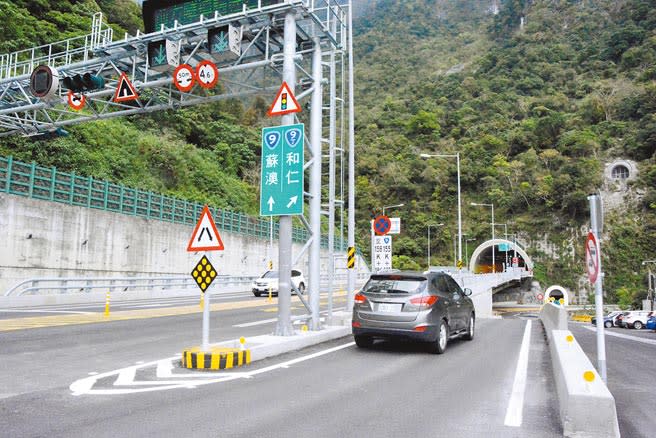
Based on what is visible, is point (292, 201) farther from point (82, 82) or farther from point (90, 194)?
point (90, 194)

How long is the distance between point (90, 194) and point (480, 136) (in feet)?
283

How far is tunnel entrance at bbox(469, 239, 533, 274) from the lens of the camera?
77875mm

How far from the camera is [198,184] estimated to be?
1813 inches

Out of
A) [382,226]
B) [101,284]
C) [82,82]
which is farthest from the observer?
[101,284]

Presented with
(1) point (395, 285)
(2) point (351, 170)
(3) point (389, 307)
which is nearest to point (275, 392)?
(3) point (389, 307)

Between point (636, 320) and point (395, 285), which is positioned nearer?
point (395, 285)

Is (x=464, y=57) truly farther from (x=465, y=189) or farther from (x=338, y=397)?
(x=338, y=397)

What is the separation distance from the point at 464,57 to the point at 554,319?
148409 mm

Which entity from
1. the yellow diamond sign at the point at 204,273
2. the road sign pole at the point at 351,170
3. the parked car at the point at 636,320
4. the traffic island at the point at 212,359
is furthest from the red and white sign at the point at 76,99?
the parked car at the point at 636,320

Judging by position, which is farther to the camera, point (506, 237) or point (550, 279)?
point (506, 237)

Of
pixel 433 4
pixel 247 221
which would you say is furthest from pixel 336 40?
pixel 433 4

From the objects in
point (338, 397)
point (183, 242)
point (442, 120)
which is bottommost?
point (338, 397)

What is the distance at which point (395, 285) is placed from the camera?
10828 millimetres

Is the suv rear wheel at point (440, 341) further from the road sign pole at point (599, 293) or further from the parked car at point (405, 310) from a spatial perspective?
the road sign pole at point (599, 293)
